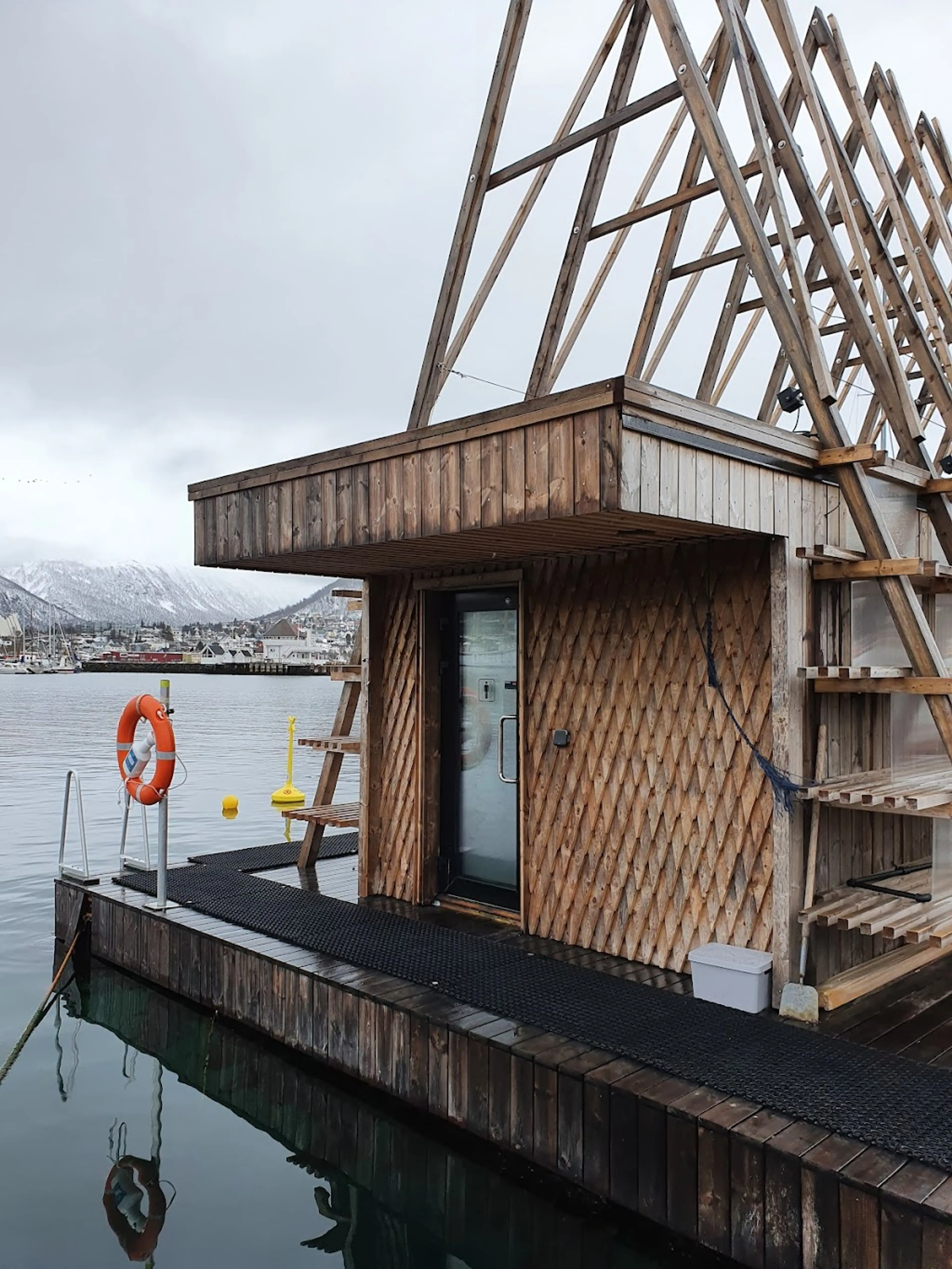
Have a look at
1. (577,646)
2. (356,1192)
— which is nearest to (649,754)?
(577,646)

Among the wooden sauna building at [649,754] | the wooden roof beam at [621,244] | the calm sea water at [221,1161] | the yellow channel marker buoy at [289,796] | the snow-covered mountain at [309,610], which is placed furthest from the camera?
the snow-covered mountain at [309,610]

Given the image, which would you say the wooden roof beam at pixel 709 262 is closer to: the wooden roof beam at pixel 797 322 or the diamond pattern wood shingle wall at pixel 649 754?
the wooden roof beam at pixel 797 322

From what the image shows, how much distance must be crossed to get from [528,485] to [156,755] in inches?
116

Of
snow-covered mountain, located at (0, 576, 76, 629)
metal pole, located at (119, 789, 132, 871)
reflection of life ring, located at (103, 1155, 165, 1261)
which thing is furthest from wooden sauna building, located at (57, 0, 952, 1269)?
snow-covered mountain, located at (0, 576, 76, 629)

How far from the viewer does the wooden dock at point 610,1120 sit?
2.46 meters

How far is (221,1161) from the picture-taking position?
3.78 metres

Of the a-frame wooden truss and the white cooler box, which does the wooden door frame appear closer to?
the a-frame wooden truss

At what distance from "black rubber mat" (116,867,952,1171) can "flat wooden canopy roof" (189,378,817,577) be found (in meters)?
1.83

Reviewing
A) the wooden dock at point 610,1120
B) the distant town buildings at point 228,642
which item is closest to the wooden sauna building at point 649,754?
the wooden dock at point 610,1120

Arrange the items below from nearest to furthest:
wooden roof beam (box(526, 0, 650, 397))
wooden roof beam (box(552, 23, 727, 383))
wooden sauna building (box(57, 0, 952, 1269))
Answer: wooden sauna building (box(57, 0, 952, 1269))
wooden roof beam (box(526, 0, 650, 397))
wooden roof beam (box(552, 23, 727, 383))

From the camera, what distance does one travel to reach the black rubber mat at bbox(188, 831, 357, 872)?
652cm

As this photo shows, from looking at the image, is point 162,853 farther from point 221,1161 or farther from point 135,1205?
point 135,1205

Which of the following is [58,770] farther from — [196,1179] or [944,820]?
[944,820]

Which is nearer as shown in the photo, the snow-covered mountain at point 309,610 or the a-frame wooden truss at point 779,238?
the a-frame wooden truss at point 779,238
